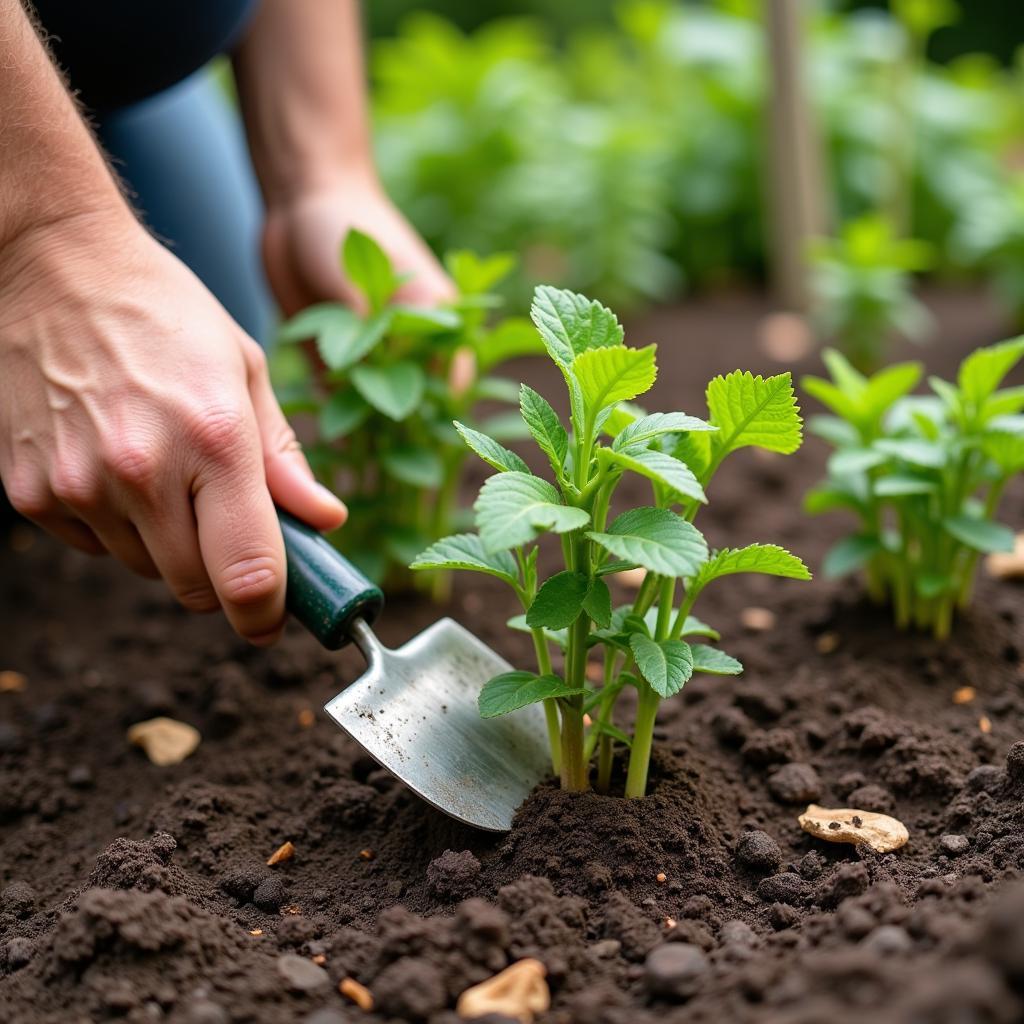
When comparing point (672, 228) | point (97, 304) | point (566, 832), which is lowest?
point (672, 228)

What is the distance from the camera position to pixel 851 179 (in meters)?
4.03

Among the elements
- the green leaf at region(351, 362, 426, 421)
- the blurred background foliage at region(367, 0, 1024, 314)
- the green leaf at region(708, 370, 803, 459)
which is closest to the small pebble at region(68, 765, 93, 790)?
the green leaf at region(351, 362, 426, 421)

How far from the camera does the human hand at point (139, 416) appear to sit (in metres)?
1.49

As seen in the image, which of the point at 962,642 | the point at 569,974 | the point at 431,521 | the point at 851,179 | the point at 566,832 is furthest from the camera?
the point at 851,179

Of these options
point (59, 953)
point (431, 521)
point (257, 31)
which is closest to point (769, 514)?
point (431, 521)

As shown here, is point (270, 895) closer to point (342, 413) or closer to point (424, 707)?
point (424, 707)

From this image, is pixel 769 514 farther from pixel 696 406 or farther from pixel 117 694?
pixel 117 694

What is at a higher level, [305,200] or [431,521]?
[305,200]

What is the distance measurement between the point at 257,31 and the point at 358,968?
6.87 ft

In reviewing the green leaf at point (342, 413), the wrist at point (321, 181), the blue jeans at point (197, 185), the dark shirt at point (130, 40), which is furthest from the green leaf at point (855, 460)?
the blue jeans at point (197, 185)

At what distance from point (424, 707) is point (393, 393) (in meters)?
0.55

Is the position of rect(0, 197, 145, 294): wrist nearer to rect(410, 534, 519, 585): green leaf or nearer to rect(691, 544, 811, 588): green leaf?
rect(410, 534, 519, 585): green leaf

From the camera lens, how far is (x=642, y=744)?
1412 mm

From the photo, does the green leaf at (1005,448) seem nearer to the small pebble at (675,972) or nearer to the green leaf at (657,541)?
the green leaf at (657,541)
